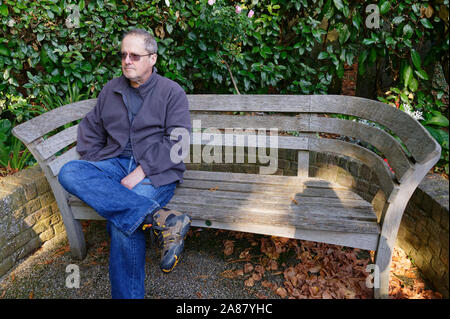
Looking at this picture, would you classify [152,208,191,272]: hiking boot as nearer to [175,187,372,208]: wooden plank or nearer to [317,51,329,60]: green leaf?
[175,187,372,208]: wooden plank

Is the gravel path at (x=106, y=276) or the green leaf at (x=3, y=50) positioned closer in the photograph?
the gravel path at (x=106, y=276)

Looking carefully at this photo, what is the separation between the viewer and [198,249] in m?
→ 2.79

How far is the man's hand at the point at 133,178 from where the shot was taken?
2.37 metres

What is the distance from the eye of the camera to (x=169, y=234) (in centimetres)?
210

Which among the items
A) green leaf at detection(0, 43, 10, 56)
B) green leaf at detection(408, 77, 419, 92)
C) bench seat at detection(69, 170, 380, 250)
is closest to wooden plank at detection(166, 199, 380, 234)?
bench seat at detection(69, 170, 380, 250)

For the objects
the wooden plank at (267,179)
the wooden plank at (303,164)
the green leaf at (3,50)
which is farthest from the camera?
the green leaf at (3,50)

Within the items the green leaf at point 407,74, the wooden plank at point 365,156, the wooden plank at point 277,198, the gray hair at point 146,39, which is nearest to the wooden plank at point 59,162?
the wooden plank at point 277,198

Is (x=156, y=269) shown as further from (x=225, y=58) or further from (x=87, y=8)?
(x=87, y=8)

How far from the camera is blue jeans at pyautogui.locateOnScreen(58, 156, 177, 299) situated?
2.05m

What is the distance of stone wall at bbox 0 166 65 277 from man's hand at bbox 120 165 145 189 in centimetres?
85

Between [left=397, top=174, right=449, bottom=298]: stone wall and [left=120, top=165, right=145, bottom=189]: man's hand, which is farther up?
[left=120, top=165, right=145, bottom=189]: man's hand

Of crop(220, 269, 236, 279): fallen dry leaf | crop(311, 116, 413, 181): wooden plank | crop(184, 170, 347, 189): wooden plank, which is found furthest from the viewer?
crop(184, 170, 347, 189): wooden plank

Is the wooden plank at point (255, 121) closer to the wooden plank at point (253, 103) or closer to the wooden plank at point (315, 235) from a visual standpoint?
the wooden plank at point (253, 103)

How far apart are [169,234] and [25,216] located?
52.0 inches
